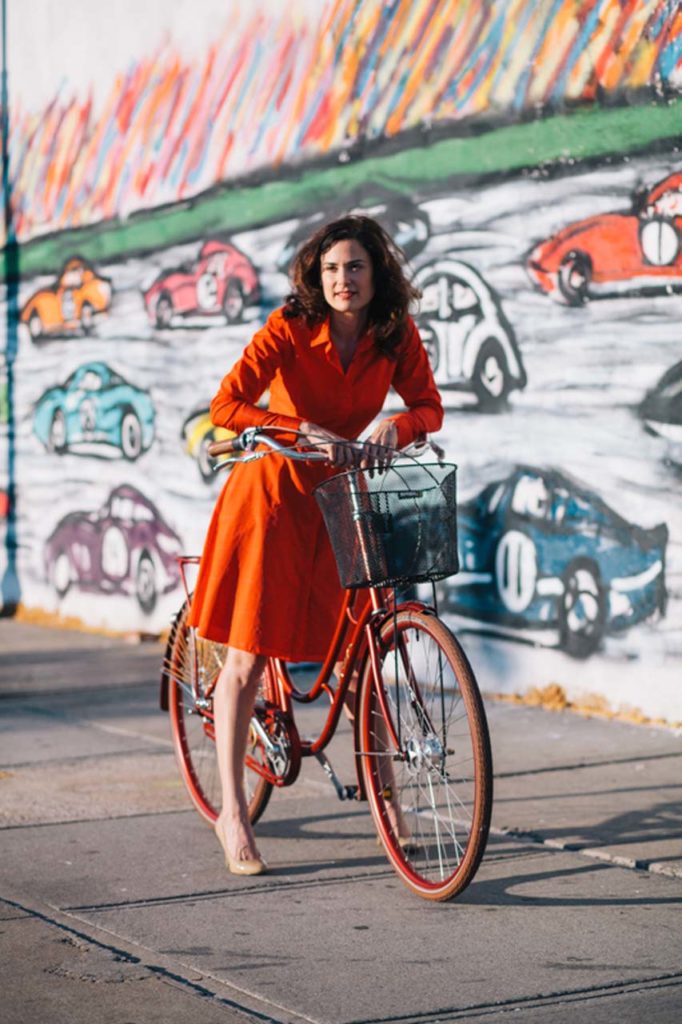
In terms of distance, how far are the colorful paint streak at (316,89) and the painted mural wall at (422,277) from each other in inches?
0.6

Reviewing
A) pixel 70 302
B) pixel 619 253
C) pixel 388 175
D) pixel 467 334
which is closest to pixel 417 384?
pixel 619 253

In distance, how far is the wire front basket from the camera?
4.64 m

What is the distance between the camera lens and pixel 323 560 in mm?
5246

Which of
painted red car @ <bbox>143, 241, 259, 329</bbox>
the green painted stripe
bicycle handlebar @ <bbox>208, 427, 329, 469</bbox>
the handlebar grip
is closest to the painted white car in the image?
the green painted stripe

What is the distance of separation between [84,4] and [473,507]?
5.09 metres

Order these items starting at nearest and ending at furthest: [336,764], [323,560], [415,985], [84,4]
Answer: [415,985] < [323,560] < [336,764] < [84,4]

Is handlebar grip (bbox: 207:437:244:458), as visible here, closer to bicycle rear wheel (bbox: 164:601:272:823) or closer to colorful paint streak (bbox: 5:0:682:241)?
bicycle rear wheel (bbox: 164:601:272:823)

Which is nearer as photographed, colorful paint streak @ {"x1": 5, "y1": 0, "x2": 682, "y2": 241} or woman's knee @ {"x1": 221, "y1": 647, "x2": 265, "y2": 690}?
woman's knee @ {"x1": 221, "y1": 647, "x2": 265, "y2": 690}

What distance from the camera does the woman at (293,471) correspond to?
5.13 metres

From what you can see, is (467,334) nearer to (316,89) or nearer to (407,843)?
(316,89)

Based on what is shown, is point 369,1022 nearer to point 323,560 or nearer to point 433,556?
point 433,556

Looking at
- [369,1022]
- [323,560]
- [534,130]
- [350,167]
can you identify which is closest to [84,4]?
[350,167]

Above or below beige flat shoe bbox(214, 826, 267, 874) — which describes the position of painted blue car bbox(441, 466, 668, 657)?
above

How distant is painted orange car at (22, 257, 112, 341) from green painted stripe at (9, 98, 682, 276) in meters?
0.13
